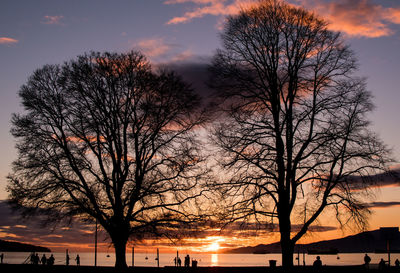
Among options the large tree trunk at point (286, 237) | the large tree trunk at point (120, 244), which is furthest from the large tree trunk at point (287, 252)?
the large tree trunk at point (120, 244)

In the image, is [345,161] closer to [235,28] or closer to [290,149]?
[290,149]

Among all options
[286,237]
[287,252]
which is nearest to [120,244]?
[287,252]

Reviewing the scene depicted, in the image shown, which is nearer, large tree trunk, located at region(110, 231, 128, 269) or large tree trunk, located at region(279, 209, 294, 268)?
large tree trunk, located at region(279, 209, 294, 268)

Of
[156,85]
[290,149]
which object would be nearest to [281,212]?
[290,149]

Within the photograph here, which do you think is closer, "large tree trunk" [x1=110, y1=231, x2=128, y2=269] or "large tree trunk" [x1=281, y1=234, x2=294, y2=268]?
"large tree trunk" [x1=281, y1=234, x2=294, y2=268]

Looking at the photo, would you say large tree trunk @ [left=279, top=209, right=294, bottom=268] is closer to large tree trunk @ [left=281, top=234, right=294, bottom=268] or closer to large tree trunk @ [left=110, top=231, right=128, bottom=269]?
large tree trunk @ [left=281, top=234, right=294, bottom=268]

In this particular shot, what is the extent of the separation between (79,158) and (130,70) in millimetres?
6089

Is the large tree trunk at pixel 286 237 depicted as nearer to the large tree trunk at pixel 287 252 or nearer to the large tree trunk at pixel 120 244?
the large tree trunk at pixel 287 252

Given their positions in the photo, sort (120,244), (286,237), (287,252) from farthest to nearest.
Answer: (120,244) < (287,252) < (286,237)

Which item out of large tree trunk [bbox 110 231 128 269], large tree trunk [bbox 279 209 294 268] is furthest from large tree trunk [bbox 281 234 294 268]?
large tree trunk [bbox 110 231 128 269]

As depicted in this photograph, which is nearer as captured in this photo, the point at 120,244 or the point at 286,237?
the point at 286,237

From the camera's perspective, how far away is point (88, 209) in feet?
87.6

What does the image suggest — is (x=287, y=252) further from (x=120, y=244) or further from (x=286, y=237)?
(x=120, y=244)

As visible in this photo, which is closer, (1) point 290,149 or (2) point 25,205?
(1) point 290,149
